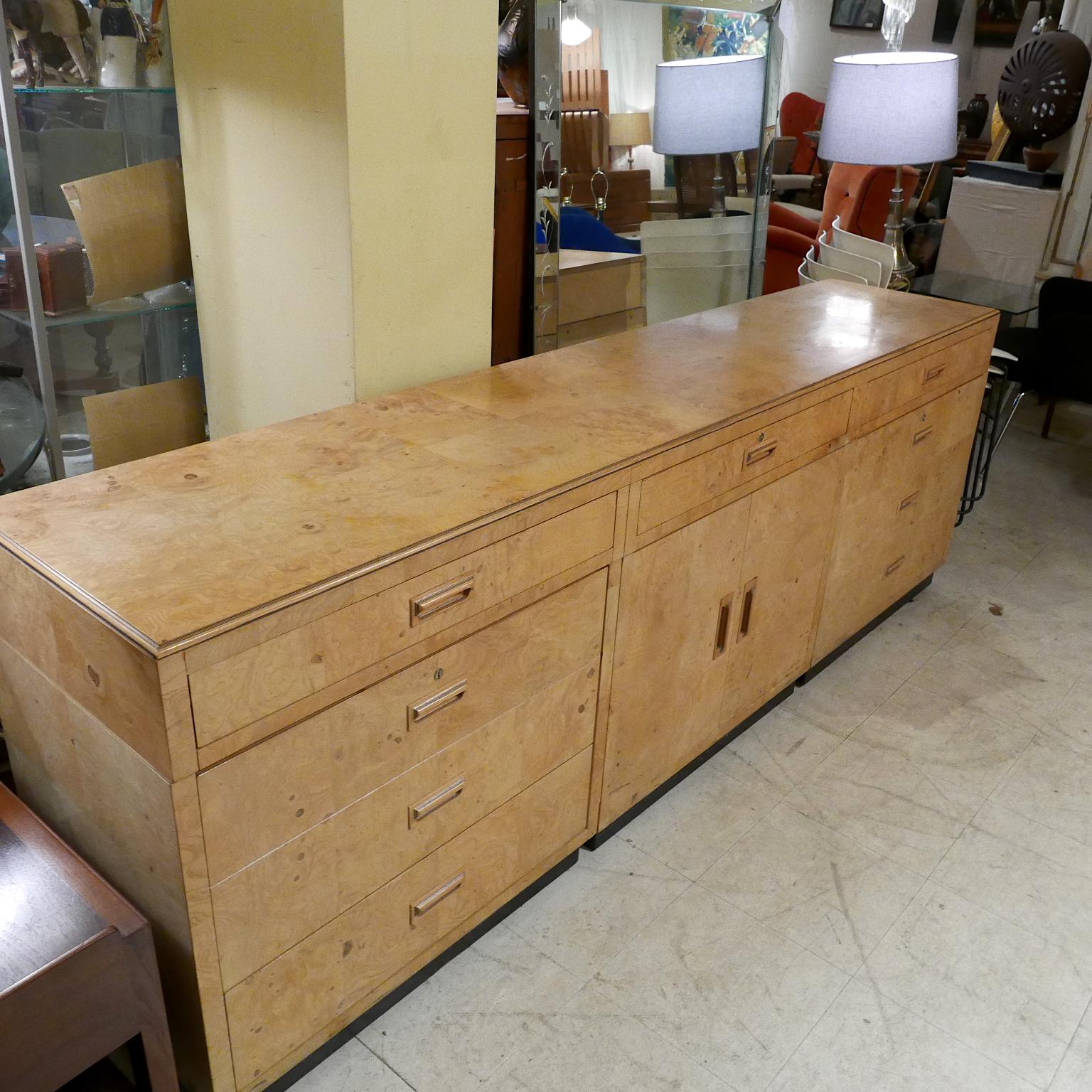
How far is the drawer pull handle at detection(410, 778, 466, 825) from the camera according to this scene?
5.64 ft

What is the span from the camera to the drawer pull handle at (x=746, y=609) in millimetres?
2393

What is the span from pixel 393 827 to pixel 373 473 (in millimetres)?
578

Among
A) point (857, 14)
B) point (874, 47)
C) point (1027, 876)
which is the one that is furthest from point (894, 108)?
point (874, 47)

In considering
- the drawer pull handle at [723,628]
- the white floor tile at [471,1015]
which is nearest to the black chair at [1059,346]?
the drawer pull handle at [723,628]

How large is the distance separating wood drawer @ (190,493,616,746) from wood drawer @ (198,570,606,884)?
0.19 ft

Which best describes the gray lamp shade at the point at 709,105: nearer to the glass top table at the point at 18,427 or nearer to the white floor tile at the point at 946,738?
the white floor tile at the point at 946,738

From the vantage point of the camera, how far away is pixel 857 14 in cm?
905

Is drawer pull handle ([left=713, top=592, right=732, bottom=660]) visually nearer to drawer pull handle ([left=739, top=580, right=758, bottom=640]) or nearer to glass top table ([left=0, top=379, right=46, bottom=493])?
drawer pull handle ([left=739, top=580, right=758, bottom=640])

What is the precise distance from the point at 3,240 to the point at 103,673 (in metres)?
1.04

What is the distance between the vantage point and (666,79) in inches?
116

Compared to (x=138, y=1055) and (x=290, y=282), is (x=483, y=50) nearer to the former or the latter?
(x=290, y=282)

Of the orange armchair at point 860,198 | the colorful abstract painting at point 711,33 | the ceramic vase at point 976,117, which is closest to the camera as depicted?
the colorful abstract painting at point 711,33

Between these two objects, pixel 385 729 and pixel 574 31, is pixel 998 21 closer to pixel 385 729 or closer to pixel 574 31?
pixel 574 31

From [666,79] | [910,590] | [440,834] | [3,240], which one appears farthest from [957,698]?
[3,240]
